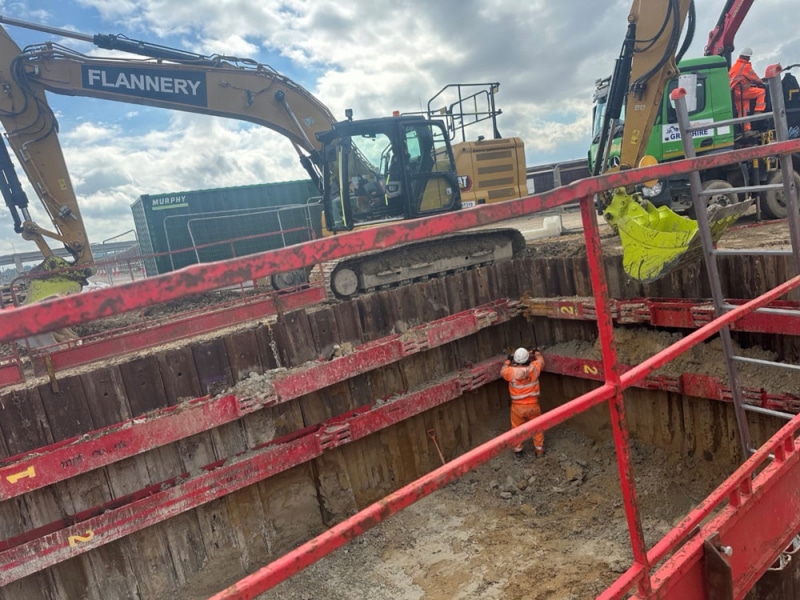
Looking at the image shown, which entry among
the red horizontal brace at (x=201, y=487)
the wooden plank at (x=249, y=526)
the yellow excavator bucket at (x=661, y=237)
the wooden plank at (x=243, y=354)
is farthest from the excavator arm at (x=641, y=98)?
the wooden plank at (x=249, y=526)

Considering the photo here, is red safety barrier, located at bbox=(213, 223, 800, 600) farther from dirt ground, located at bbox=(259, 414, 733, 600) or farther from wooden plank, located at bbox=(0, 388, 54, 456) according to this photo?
wooden plank, located at bbox=(0, 388, 54, 456)

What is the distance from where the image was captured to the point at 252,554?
5008 millimetres

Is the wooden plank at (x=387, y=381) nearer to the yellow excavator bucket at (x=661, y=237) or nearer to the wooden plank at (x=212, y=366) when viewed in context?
the wooden plank at (x=212, y=366)

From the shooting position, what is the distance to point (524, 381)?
5.94m

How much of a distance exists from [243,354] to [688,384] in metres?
4.31

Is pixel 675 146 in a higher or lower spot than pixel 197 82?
lower

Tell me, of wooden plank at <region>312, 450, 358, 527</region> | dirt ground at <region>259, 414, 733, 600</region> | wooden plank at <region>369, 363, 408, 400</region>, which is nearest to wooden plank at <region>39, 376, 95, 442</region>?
wooden plank at <region>312, 450, 358, 527</region>

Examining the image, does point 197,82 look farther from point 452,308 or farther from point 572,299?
point 572,299

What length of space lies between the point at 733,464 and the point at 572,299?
2.22 meters

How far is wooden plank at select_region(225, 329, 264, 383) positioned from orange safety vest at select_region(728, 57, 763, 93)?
8.91 meters

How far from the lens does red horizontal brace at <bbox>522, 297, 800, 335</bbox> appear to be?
4.33 m

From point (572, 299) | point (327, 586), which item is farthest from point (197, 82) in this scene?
point (327, 586)

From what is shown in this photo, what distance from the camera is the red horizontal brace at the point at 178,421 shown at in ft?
13.3

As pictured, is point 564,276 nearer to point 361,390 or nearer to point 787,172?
point 361,390
